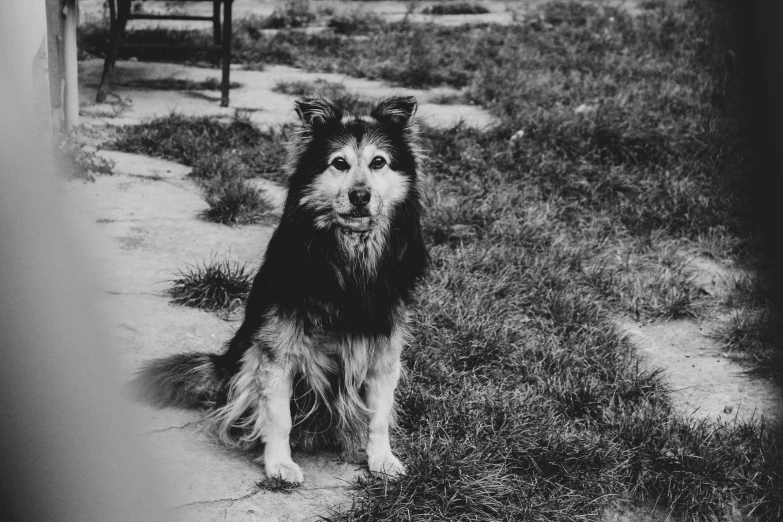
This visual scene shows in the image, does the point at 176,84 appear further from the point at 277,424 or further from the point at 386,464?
the point at 386,464

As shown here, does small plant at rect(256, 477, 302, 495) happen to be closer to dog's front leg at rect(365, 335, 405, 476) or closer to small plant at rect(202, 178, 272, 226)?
dog's front leg at rect(365, 335, 405, 476)

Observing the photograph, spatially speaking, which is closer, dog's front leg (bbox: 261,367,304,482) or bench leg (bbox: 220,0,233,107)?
dog's front leg (bbox: 261,367,304,482)

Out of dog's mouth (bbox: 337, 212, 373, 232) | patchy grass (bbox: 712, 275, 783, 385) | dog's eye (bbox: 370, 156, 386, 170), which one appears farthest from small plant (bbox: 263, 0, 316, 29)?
dog's mouth (bbox: 337, 212, 373, 232)

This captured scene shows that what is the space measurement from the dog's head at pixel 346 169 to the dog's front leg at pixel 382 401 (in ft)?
1.66

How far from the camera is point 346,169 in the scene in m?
2.82

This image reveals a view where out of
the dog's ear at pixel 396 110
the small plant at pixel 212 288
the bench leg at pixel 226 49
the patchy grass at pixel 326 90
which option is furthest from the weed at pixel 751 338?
the bench leg at pixel 226 49

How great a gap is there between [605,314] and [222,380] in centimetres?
222

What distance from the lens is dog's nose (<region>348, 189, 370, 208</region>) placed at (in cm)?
273

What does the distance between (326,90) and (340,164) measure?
188 inches

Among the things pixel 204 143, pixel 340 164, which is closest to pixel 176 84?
pixel 204 143

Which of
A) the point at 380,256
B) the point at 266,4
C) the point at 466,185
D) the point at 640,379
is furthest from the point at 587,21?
the point at 380,256

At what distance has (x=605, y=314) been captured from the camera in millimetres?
4176

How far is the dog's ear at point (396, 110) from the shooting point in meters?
2.98

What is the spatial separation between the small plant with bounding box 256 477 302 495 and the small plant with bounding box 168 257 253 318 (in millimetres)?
1300
